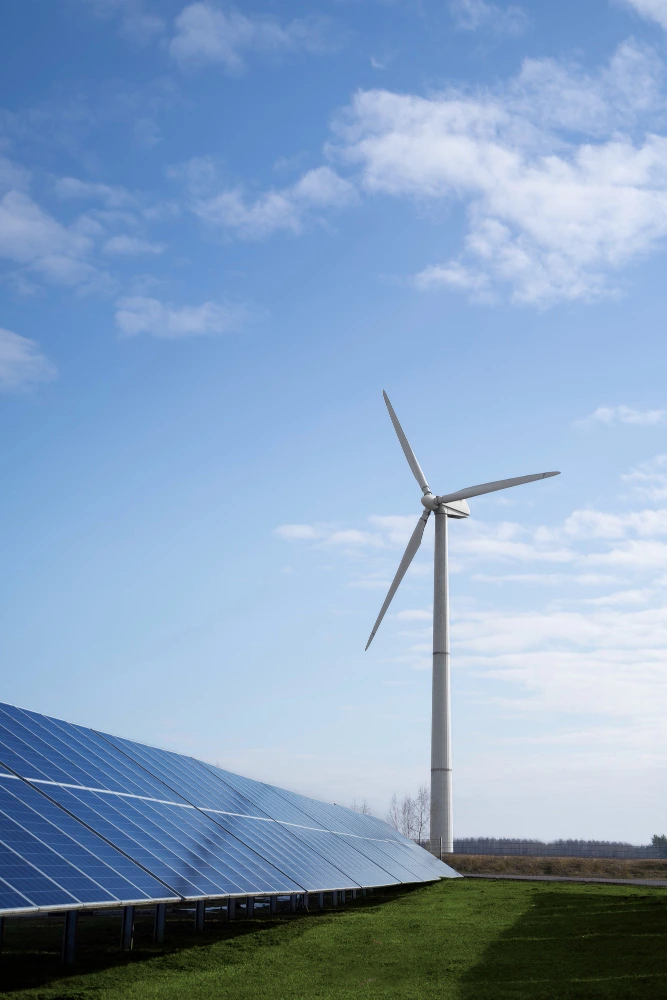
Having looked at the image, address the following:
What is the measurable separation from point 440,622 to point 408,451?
59.4ft

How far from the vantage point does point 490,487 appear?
85.4 meters

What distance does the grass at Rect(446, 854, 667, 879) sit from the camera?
77125 mm

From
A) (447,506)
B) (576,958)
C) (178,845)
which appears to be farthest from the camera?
(447,506)

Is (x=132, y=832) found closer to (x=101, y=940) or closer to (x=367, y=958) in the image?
(x=101, y=940)

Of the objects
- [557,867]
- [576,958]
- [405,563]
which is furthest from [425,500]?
[576,958]

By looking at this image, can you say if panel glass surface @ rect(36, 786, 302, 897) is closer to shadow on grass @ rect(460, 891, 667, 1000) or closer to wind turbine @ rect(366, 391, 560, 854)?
shadow on grass @ rect(460, 891, 667, 1000)

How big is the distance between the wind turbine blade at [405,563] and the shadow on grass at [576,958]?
1792 inches

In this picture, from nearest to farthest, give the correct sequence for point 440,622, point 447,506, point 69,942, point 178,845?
1. point 69,942
2. point 178,845
3. point 440,622
4. point 447,506

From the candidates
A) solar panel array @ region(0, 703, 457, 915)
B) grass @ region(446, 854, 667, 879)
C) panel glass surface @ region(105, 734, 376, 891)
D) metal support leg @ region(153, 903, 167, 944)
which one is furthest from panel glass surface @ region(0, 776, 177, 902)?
grass @ region(446, 854, 667, 879)

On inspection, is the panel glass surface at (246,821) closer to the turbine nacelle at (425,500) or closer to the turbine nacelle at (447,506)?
the turbine nacelle at (425,500)

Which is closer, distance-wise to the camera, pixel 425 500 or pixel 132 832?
pixel 132 832

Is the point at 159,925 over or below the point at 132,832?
below

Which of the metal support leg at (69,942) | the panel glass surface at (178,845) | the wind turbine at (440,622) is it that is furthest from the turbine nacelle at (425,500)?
the metal support leg at (69,942)

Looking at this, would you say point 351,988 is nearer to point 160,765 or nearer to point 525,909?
point 160,765
